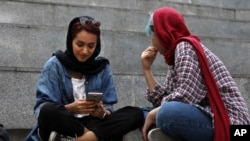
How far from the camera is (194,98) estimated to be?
3004mm

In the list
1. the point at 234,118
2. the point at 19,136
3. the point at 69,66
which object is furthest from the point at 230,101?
the point at 19,136

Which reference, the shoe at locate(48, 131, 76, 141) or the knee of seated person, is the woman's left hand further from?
the shoe at locate(48, 131, 76, 141)

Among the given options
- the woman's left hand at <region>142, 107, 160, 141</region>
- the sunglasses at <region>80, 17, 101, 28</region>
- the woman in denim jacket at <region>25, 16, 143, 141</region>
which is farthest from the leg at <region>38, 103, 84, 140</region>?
the sunglasses at <region>80, 17, 101, 28</region>

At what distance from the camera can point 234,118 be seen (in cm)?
300

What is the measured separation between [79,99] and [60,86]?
0.22 metres

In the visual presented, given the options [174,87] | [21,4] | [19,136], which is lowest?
[19,136]

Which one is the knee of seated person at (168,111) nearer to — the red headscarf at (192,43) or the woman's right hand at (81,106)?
the red headscarf at (192,43)

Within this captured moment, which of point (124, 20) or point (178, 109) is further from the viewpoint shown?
point (124, 20)

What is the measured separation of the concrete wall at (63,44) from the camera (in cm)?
420

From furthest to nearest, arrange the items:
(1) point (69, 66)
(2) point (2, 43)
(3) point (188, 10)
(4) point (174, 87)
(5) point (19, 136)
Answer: (3) point (188, 10), (2) point (2, 43), (5) point (19, 136), (1) point (69, 66), (4) point (174, 87)

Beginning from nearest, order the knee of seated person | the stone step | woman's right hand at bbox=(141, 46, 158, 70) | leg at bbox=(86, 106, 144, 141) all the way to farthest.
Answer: the knee of seated person, leg at bbox=(86, 106, 144, 141), woman's right hand at bbox=(141, 46, 158, 70), the stone step

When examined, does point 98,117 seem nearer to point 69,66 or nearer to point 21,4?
point 69,66

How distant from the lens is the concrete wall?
420 cm

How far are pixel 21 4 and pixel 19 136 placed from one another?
2120 mm
